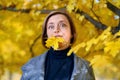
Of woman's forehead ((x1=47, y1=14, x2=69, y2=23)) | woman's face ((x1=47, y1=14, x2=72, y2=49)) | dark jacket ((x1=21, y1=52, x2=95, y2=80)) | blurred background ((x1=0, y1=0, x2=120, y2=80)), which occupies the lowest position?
dark jacket ((x1=21, y1=52, x2=95, y2=80))

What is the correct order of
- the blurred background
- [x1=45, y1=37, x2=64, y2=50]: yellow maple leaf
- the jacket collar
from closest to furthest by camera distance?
[x1=45, y1=37, x2=64, y2=50]: yellow maple leaf < the jacket collar < the blurred background

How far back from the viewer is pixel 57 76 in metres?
2.55

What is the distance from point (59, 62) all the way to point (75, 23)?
1580 mm

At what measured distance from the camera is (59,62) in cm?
258

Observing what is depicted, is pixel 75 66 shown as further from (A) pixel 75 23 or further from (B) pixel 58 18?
(A) pixel 75 23

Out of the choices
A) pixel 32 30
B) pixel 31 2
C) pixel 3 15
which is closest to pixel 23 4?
pixel 31 2

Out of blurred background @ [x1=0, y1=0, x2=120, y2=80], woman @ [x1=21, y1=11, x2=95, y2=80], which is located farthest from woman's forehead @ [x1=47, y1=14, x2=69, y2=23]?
blurred background @ [x1=0, y1=0, x2=120, y2=80]

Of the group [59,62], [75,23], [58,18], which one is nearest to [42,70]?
[59,62]

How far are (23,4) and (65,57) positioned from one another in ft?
4.42

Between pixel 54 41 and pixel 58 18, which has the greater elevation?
pixel 58 18

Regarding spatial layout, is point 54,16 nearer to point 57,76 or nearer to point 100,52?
point 57,76

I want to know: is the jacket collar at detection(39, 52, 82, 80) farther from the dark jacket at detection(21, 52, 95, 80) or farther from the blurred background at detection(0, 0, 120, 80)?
the blurred background at detection(0, 0, 120, 80)

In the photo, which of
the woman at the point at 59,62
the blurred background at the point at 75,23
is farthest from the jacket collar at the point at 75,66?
the blurred background at the point at 75,23

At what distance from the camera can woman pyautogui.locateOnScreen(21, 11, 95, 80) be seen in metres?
2.54
